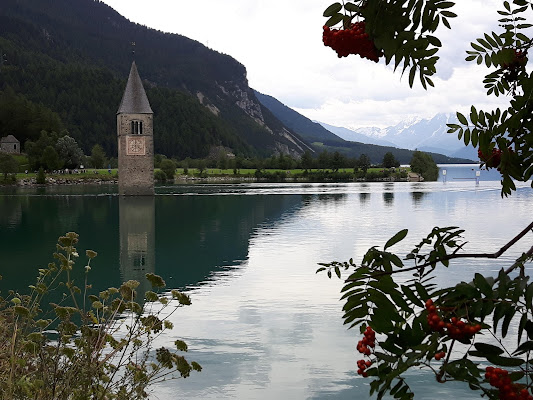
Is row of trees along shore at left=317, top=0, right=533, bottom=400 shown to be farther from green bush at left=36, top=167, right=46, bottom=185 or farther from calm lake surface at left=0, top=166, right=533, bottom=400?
green bush at left=36, top=167, right=46, bottom=185

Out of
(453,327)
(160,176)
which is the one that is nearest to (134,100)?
(160,176)

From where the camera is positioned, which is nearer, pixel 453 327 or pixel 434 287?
pixel 453 327

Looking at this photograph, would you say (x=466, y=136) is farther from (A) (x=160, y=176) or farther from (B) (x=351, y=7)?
(A) (x=160, y=176)

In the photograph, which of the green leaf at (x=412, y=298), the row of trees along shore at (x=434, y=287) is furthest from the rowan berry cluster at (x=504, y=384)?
the green leaf at (x=412, y=298)

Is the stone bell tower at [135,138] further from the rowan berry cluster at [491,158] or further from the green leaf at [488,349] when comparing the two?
the green leaf at [488,349]

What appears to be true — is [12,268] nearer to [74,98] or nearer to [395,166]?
[395,166]

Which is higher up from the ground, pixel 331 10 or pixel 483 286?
pixel 331 10

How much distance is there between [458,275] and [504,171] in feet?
45.3

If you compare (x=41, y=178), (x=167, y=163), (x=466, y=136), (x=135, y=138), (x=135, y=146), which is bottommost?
(x=41, y=178)

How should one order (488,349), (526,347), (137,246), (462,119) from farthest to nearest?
1. (137,246)
2. (462,119)
3. (526,347)
4. (488,349)

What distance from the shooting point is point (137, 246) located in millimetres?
23188

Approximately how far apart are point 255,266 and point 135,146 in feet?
161

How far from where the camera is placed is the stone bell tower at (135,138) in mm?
63594

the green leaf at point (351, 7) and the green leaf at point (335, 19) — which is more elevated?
the green leaf at point (351, 7)
